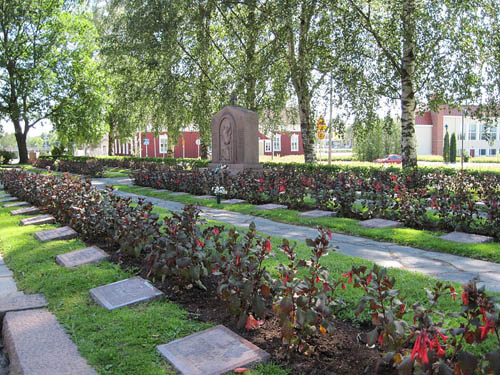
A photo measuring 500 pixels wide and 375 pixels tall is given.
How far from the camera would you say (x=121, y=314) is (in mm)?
3162

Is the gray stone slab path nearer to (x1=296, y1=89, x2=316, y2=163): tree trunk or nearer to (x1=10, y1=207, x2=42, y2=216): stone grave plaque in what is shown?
(x1=10, y1=207, x2=42, y2=216): stone grave plaque

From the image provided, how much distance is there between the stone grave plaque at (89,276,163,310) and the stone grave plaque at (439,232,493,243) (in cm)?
421

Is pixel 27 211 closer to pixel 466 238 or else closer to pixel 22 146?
pixel 466 238

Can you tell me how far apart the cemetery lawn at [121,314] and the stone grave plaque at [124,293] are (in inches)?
2.9

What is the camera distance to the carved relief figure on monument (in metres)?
14.4

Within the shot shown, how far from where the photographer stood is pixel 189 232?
3988mm

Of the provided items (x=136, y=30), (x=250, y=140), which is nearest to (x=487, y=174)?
(x=250, y=140)

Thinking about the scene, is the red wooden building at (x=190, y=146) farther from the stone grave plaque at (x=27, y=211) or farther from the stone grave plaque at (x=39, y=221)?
the stone grave plaque at (x=39, y=221)

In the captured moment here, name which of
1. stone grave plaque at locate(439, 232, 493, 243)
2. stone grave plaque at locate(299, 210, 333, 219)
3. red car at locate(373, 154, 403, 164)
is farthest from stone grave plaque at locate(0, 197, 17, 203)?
red car at locate(373, 154, 403, 164)

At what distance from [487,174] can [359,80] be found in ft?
15.5

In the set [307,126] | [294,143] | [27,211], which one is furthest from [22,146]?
[294,143]

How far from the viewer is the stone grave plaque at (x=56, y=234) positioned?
19.2 ft

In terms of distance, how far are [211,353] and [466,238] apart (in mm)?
4561

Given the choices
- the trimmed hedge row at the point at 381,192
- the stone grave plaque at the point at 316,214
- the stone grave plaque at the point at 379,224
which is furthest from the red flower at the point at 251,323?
the stone grave plaque at the point at 316,214
